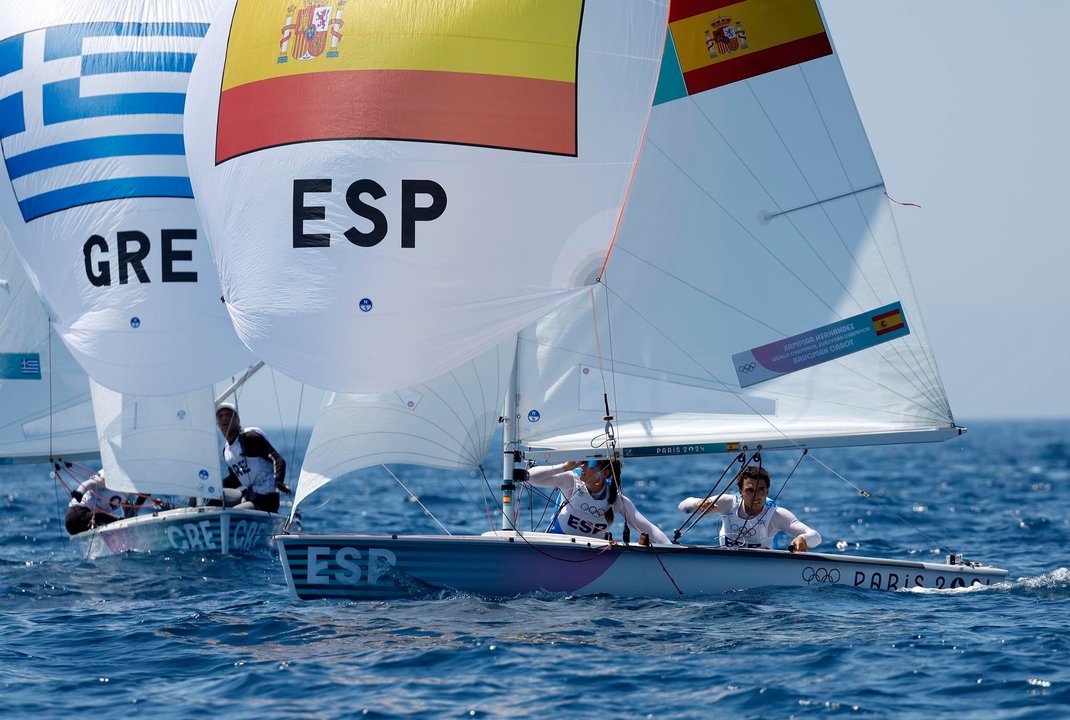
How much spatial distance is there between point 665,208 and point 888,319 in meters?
Result: 1.91

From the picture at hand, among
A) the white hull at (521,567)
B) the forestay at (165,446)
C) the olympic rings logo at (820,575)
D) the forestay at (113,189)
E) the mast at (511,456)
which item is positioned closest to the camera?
the white hull at (521,567)

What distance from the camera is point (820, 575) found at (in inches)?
399

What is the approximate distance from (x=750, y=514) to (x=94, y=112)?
7546 millimetres

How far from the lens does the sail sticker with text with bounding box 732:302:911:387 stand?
34.3 feet

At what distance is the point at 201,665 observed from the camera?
8445mm

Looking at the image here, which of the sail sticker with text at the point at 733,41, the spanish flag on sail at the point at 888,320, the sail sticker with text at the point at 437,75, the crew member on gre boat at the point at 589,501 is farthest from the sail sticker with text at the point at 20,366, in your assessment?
the spanish flag on sail at the point at 888,320

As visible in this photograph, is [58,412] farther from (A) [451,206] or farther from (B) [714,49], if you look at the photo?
(B) [714,49]

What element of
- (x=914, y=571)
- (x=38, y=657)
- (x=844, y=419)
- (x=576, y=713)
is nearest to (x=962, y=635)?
(x=914, y=571)

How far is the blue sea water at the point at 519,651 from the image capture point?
743 cm

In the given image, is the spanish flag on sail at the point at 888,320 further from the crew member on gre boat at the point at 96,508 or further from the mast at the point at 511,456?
the crew member on gre boat at the point at 96,508

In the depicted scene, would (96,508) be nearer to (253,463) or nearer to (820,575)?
(253,463)

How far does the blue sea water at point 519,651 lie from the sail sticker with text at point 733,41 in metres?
3.95

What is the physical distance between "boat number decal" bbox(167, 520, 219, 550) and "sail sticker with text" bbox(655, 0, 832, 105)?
665 centimetres

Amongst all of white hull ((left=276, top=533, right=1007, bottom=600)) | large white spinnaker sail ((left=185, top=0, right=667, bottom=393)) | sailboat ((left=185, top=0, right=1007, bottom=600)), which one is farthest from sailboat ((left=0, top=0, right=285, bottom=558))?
white hull ((left=276, top=533, right=1007, bottom=600))
